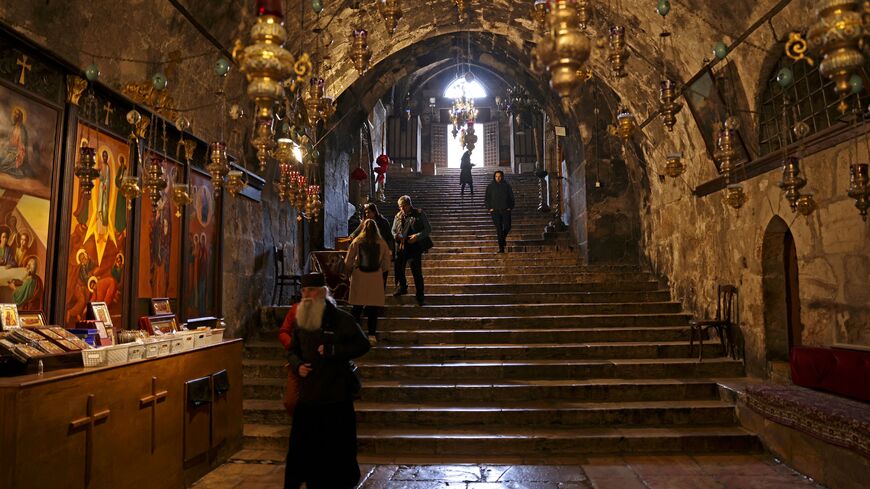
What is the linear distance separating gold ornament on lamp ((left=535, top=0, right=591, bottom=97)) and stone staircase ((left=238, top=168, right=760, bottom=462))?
3550 millimetres

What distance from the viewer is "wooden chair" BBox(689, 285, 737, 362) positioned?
21.6 feet

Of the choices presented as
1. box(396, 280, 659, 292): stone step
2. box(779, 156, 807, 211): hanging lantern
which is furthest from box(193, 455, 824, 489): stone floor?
box(396, 280, 659, 292): stone step

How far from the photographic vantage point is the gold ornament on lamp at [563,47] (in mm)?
2105

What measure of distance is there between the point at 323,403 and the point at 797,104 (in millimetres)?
4840

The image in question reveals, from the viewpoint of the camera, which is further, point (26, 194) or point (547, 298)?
point (547, 298)

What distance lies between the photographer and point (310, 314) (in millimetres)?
3715

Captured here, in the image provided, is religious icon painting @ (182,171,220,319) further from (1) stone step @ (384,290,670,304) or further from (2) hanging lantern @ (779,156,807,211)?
(2) hanging lantern @ (779,156,807,211)

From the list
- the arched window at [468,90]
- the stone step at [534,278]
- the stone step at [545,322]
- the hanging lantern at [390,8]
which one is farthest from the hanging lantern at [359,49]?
the arched window at [468,90]

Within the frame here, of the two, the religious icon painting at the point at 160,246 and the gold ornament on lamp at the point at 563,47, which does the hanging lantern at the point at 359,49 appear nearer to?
the religious icon painting at the point at 160,246

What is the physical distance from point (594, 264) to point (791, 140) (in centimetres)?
519

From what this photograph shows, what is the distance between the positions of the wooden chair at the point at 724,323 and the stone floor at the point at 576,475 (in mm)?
1977

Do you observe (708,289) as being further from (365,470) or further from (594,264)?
(365,470)

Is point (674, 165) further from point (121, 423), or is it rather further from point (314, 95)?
point (121, 423)

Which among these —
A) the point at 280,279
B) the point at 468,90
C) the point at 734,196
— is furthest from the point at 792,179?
the point at 468,90
